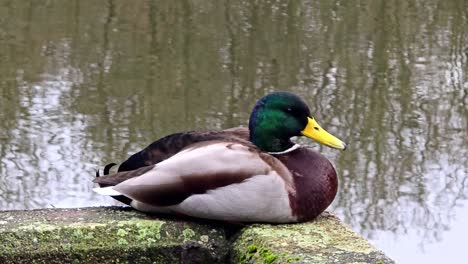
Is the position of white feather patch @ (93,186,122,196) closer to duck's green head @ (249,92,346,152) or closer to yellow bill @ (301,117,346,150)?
duck's green head @ (249,92,346,152)

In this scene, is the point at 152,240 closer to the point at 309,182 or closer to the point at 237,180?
the point at 237,180

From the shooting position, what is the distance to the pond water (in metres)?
5.73

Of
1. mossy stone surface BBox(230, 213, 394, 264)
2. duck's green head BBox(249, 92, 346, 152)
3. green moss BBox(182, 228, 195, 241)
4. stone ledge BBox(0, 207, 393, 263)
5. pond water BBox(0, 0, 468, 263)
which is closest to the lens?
mossy stone surface BBox(230, 213, 394, 264)

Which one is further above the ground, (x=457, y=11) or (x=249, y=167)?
(x=249, y=167)

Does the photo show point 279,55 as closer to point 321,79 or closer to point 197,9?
point 321,79

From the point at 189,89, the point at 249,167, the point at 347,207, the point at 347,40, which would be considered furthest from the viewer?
the point at 347,40

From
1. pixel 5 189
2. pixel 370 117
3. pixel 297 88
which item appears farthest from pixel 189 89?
pixel 5 189

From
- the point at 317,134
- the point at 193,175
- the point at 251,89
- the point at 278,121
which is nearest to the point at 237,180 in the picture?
the point at 193,175

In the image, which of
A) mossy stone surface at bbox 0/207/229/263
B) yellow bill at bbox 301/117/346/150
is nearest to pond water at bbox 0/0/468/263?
yellow bill at bbox 301/117/346/150

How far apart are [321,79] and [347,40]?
1.69m

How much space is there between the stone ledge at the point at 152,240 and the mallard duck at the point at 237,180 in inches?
2.0

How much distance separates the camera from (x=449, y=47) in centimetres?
945

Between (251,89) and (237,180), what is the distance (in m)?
4.55

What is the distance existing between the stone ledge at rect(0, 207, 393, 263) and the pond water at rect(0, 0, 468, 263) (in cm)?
223
